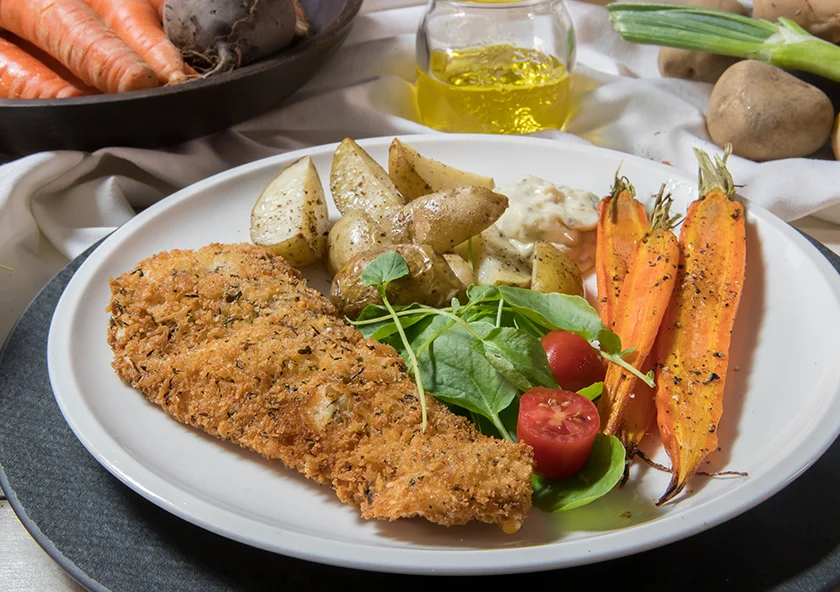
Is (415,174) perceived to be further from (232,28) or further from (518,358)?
(232,28)

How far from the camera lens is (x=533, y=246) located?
2.20 metres

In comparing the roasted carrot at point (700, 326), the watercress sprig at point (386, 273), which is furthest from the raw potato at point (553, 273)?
the watercress sprig at point (386, 273)

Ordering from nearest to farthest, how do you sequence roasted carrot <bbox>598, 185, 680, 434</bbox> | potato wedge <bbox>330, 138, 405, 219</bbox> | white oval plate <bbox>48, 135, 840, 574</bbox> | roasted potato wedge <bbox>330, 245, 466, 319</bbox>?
white oval plate <bbox>48, 135, 840, 574</bbox>, roasted carrot <bbox>598, 185, 680, 434</bbox>, roasted potato wedge <bbox>330, 245, 466, 319</bbox>, potato wedge <bbox>330, 138, 405, 219</bbox>

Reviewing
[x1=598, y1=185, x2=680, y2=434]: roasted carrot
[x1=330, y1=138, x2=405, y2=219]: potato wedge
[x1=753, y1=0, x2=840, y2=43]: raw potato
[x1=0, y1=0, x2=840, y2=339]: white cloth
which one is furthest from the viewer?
[x1=753, y1=0, x2=840, y2=43]: raw potato

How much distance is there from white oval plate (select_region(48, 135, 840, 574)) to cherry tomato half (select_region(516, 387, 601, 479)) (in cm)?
9

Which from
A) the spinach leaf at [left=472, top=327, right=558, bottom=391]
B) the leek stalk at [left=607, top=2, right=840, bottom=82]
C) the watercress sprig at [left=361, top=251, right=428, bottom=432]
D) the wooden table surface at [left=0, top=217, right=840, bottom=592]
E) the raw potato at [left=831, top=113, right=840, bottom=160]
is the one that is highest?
the watercress sprig at [left=361, top=251, right=428, bottom=432]

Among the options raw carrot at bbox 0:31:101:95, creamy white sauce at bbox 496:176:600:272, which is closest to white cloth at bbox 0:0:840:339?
raw carrot at bbox 0:31:101:95

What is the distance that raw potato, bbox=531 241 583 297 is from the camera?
6.56ft

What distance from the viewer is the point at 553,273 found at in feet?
6.63

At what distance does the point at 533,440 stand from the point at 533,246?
843mm

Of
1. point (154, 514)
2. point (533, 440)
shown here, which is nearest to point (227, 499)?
point (154, 514)

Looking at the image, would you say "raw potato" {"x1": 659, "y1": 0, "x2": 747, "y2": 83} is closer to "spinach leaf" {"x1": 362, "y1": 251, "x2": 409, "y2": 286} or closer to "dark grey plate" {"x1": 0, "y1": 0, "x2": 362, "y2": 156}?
"dark grey plate" {"x1": 0, "y1": 0, "x2": 362, "y2": 156}

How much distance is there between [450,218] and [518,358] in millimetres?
556

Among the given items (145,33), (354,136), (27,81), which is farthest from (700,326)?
(27,81)
